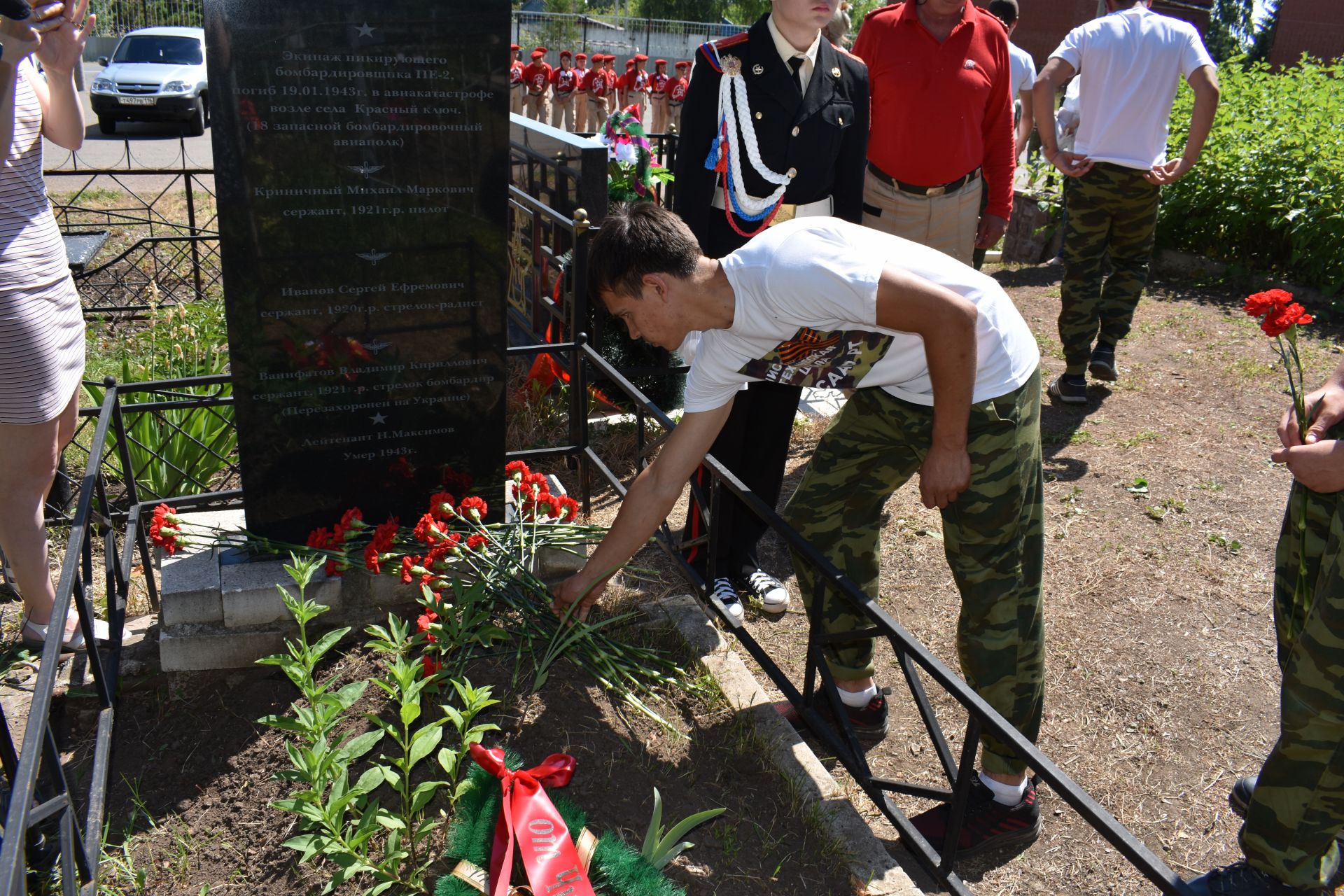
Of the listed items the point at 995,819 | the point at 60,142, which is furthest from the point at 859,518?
the point at 60,142

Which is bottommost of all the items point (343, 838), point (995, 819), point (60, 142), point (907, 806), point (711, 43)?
point (907, 806)

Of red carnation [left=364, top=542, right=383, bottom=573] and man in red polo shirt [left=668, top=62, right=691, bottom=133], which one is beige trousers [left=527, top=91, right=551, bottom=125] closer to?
man in red polo shirt [left=668, top=62, right=691, bottom=133]

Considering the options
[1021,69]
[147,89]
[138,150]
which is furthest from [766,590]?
[147,89]

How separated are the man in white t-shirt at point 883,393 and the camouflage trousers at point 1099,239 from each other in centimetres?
301

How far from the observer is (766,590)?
340 cm

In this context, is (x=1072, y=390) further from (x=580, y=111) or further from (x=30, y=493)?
(x=580, y=111)

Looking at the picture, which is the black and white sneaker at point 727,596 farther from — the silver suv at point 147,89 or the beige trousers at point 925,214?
the silver suv at point 147,89

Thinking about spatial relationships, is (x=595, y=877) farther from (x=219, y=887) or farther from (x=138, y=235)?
(x=138, y=235)

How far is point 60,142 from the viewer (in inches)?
106

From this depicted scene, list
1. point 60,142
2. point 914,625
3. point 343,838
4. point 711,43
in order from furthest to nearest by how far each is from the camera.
Result: point 914,625
point 711,43
point 60,142
point 343,838

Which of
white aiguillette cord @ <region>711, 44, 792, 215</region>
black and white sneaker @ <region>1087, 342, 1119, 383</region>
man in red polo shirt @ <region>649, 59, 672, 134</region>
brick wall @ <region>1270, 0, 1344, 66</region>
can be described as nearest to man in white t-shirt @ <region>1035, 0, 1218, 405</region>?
black and white sneaker @ <region>1087, 342, 1119, 383</region>

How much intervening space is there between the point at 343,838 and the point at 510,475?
1.54m

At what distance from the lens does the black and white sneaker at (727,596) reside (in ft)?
10.3

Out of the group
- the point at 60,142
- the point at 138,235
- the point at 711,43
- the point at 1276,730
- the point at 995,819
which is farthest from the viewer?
the point at 138,235
